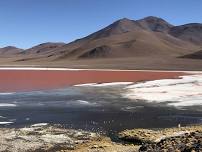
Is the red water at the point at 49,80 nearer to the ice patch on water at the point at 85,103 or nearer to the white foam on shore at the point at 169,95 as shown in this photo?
the white foam on shore at the point at 169,95

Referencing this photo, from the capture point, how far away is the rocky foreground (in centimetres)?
1086

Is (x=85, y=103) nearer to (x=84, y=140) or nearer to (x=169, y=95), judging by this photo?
(x=169, y=95)

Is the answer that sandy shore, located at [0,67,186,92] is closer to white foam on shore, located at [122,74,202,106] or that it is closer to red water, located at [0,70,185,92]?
red water, located at [0,70,185,92]

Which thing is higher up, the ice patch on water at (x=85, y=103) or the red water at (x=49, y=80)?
the red water at (x=49, y=80)

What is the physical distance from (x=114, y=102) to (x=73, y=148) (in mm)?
11803

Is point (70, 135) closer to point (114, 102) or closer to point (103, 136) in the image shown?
point (103, 136)

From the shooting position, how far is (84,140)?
46.3 ft

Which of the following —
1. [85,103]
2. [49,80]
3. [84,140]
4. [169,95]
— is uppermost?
[49,80]

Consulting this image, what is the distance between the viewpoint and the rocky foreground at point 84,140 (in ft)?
35.6

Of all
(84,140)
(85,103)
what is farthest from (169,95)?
(84,140)

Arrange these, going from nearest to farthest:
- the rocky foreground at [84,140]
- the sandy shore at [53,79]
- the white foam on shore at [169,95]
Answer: the rocky foreground at [84,140]
the white foam on shore at [169,95]
the sandy shore at [53,79]

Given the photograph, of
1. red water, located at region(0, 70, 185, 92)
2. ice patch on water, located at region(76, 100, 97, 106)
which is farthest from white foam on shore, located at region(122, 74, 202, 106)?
red water, located at region(0, 70, 185, 92)

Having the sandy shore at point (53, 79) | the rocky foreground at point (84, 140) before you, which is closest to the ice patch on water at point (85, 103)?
the rocky foreground at point (84, 140)

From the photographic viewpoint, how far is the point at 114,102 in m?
24.7
